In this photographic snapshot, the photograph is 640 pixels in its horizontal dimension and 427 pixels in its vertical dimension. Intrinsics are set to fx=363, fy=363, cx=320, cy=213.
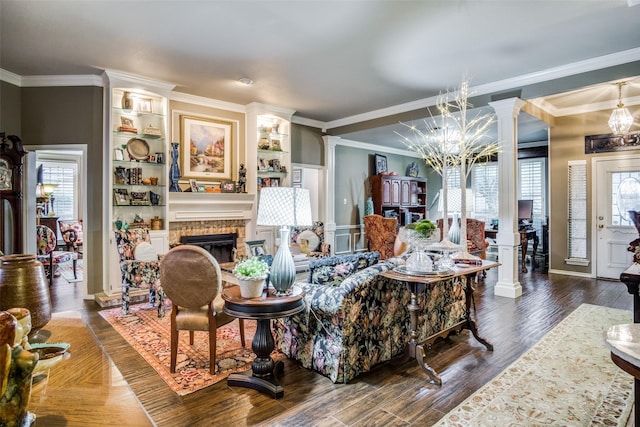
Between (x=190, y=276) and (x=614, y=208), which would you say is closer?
(x=190, y=276)

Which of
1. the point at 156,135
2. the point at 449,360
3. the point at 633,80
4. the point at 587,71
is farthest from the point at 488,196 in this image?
the point at 156,135

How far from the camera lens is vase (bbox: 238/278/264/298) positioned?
7.82 ft

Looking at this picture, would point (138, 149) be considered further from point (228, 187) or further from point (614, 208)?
point (614, 208)

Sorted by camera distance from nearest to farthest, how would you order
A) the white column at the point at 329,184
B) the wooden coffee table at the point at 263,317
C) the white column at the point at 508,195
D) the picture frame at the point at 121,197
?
the wooden coffee table at the point at 263,317 → the picture frame at the point at 121,197 → the white column at the point at 508,195 → the white column at the point at 329,184

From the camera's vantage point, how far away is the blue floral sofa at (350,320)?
8.52 feet

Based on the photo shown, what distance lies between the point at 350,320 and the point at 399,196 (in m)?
6.81

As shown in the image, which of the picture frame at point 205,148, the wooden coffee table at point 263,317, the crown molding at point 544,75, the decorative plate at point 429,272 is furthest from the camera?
the picture frame at point 205,148

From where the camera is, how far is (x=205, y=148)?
589 cm

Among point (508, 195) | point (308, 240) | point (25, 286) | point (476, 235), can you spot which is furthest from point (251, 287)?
point (476, 235)

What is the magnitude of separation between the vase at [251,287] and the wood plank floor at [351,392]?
0.69 metres

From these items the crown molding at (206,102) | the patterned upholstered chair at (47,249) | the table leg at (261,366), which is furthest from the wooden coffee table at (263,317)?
the patterned upholstered chair at (47,249)

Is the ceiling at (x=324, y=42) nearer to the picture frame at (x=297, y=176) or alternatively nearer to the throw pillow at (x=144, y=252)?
the throw pillow at (x=144, y=252)

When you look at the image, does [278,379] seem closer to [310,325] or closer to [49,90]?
[310,325]

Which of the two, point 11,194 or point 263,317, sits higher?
point 11,194
